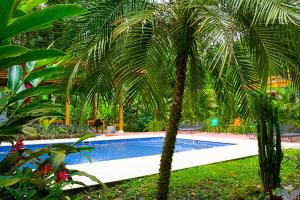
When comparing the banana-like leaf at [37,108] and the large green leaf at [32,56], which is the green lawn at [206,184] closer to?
the banana-like leaf at [37,108]

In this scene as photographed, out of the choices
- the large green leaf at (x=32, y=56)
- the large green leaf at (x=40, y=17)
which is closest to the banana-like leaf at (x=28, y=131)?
the large green leaf at (x=32, y=56)

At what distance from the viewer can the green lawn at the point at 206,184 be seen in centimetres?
530

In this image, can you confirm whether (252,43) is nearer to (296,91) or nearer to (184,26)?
(184,26)

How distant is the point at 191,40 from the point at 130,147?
1102 centimetres

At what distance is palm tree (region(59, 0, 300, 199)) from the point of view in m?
3.66

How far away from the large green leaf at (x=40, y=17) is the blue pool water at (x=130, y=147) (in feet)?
34.8

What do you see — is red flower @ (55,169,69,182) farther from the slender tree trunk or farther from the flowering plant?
the slender tree trunk

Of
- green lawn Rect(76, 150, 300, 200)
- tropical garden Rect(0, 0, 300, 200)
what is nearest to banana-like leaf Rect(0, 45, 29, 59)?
tropical garden Rect(0, 0, 300, 200)

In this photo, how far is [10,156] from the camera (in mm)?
2004

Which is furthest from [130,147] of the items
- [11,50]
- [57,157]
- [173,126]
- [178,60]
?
[11,50]

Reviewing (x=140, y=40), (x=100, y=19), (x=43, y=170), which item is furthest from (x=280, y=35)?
(x=43, y=170)

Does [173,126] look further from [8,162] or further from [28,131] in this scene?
[8,162]

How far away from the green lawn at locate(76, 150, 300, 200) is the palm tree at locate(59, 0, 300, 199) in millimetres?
817

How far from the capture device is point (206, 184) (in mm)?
6160
